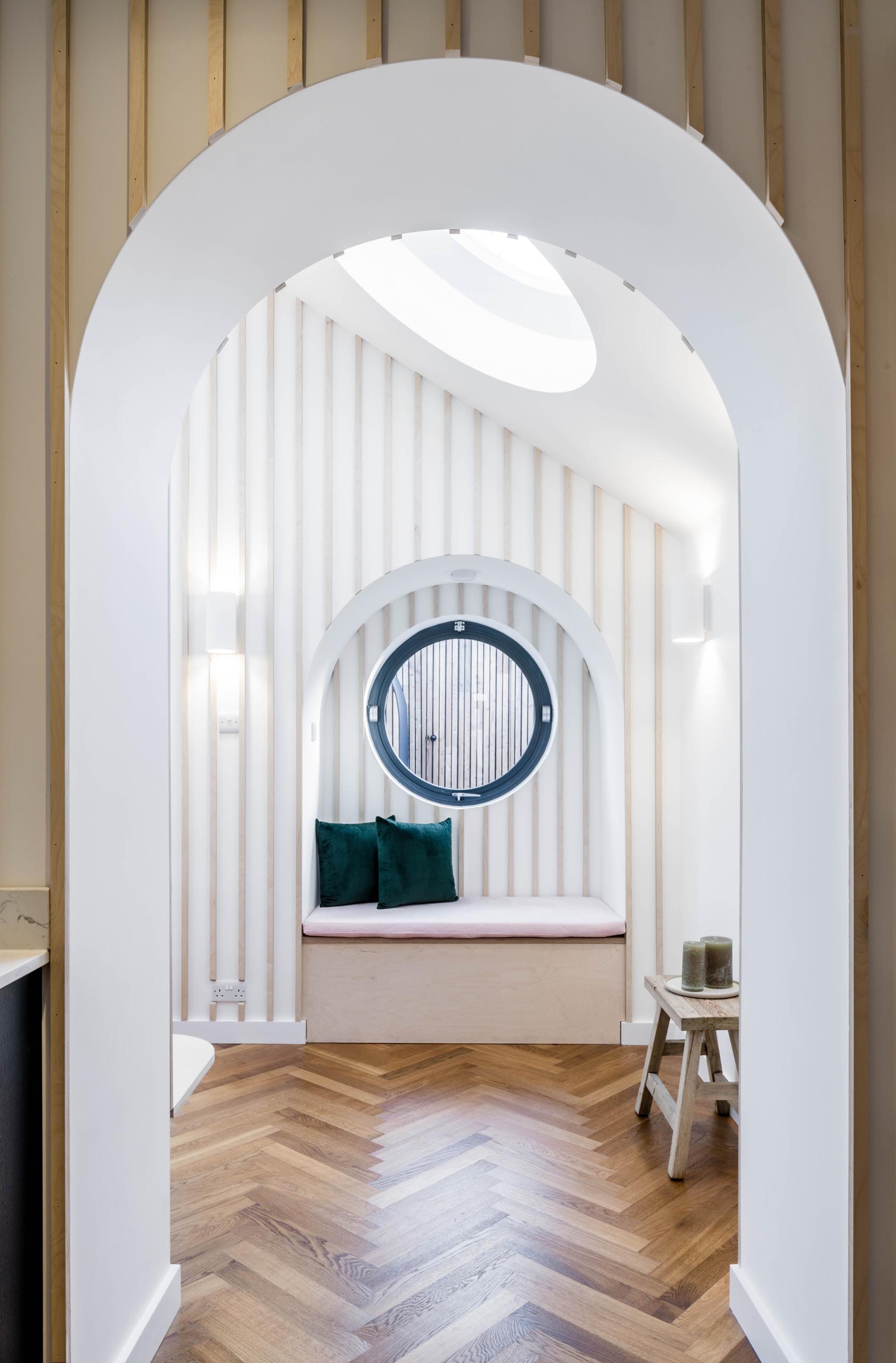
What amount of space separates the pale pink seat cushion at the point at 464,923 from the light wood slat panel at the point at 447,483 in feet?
5.38

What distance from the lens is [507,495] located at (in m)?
4.12

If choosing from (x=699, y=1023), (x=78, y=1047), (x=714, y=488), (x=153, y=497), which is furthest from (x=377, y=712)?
(x=78, y=1047)

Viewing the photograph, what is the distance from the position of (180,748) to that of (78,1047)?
2.52 metres

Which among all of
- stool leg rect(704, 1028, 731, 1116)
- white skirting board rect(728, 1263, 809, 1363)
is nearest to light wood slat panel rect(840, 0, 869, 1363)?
white skirting board rect(728, 1263, 809, 1363)

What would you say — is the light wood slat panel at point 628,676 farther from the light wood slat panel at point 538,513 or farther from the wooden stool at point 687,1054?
the wooden stool at point 687,1054

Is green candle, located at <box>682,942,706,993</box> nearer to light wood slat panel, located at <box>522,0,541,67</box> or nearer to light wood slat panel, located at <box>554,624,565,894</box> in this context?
light wood slat panel, located at <box>554,624,565,894</box>

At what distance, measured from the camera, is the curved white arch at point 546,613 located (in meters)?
4.06

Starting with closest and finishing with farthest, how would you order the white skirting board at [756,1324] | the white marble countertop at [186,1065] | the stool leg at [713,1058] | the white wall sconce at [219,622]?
the white skirting board at [756,1324] < the white marble countertop at [186,1065] < the stool leg at [713,1058] < the white wall sconce at [219,622]

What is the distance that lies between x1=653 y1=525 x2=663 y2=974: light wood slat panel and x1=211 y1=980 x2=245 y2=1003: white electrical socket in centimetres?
183

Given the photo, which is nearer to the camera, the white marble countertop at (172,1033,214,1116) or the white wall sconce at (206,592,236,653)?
the white marble countertop at (172,1033,214,1116)

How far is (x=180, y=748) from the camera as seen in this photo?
4039 millimetres

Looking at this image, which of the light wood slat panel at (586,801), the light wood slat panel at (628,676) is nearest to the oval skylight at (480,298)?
the light wood slat panel at (628,676)

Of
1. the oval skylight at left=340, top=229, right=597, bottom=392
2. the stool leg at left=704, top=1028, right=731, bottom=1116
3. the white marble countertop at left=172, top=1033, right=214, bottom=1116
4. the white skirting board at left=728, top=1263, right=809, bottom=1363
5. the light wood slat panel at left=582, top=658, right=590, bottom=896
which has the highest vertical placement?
the oval skylight at left=340, top=229, right=597, bottom=392

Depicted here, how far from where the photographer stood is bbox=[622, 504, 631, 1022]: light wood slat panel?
4012mm
